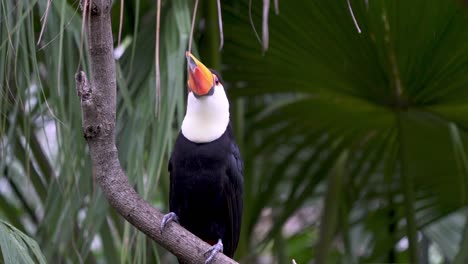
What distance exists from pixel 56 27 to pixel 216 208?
577mm

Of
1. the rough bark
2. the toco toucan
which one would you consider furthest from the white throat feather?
the rough bark

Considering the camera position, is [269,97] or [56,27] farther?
[269,97]

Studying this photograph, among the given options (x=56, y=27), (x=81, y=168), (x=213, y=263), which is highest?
(x=56, y=27)

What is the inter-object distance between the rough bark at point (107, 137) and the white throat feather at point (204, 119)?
1.07ft

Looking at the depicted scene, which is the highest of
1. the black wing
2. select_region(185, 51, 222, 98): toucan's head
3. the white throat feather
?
select_region(185, 51, 222, 98): toucan's head

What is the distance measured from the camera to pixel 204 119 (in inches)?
75.5

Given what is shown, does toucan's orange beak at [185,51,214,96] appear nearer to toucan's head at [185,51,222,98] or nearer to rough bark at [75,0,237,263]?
toucan's head at [185,51,222,98]

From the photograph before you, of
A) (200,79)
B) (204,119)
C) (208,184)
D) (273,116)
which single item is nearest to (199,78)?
(200,79)

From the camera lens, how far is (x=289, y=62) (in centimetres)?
230

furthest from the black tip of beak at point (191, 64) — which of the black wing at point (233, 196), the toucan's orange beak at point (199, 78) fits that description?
the black wing at point (233, 196)

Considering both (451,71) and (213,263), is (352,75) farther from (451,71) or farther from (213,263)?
(213,263)

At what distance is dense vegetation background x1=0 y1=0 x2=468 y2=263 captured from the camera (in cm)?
186

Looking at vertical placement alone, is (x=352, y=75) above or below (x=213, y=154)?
above

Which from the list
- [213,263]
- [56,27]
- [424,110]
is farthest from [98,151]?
[424,110]
